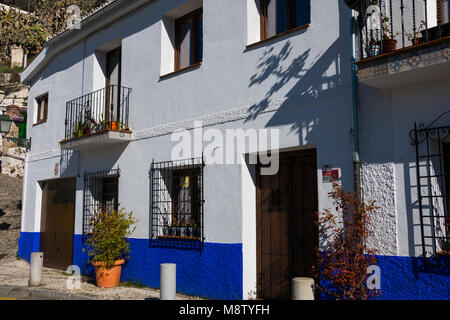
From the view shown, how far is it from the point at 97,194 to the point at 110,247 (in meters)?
2.40

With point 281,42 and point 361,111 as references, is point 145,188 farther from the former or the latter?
point 361,111

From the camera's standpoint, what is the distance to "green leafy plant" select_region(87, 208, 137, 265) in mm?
9383

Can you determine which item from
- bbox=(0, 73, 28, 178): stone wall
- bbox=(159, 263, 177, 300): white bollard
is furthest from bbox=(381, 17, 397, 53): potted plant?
bbox=(0, 73, 28, 178): stone wall

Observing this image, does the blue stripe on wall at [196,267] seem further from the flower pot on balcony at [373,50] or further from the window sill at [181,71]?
the flower pot on balcony at [373,50]

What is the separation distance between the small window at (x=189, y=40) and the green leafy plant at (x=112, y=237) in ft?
11.4

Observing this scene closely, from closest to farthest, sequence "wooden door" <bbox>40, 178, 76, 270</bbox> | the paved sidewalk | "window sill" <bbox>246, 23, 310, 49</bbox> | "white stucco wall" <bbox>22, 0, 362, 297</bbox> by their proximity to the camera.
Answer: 1. "white stucco wall" <bbox>22, 0, 362, 297</bbox>
2. "window sill" <bbox>246, 23, 310, 49</bbox>
3. the paved sidewalk
4. "wooden door" <bbox>40, 178, 76, 270</bbox>

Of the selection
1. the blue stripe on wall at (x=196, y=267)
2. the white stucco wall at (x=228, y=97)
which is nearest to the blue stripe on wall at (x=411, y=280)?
the white stucco wall at (x=228, y=97)

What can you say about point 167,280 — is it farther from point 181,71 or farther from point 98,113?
point 98,113

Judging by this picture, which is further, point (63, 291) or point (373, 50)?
point (63, 291)

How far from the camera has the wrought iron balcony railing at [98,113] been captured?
10.3 m

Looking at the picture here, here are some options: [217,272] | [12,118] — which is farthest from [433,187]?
[12,118]

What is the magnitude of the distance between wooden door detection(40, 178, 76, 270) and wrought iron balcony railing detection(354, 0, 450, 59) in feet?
30.1

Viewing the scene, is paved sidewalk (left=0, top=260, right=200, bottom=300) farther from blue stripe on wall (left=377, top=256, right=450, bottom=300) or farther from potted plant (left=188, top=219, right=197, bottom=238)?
blue stripe on wall (left=377, top=256, right=450, bottom=300)

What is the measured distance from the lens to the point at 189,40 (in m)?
9.46
